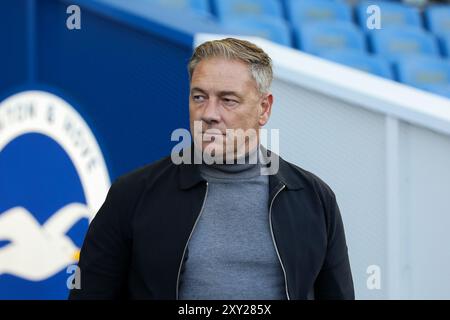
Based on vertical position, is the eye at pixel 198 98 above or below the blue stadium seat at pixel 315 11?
below

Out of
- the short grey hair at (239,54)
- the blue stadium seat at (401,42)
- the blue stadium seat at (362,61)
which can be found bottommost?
the short grey hair at (239,54)

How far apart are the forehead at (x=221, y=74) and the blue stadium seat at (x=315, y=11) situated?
13.8 ft

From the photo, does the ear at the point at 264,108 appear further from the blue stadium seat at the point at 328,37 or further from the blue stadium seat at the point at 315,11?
the blue stadium seat at the point at 315,11

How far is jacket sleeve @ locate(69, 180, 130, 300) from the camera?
6.69 feet

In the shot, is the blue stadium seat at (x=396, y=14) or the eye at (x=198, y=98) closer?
the eye at (x=198, y=98)

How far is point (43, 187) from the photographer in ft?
10.3

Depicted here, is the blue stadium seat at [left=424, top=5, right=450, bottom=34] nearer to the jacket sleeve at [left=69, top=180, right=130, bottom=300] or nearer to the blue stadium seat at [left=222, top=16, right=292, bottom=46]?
the blue stadium seat at [left=222, top=16, right=292, bottom=46]

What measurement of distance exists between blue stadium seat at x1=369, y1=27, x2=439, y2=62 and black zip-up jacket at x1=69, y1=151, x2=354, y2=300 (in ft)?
12.8

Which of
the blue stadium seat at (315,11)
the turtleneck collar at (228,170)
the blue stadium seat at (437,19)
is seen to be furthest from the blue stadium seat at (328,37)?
the turtleneck collar at (228,170)

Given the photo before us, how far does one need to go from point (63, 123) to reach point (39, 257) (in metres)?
0.47

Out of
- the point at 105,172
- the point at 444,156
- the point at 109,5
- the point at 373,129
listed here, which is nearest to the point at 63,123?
the point at 105,172

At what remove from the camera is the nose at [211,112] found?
6.64 ft

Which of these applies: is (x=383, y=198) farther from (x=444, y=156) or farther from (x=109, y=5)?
(x=109, y=5)

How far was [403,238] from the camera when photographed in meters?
2.87
